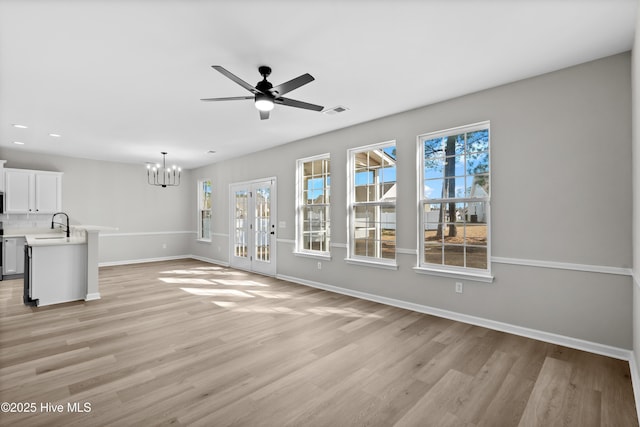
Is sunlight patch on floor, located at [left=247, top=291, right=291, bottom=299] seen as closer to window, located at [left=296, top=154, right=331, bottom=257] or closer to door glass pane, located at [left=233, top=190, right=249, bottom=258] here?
window, located at [left=296, top=154, right=331, bottom=257]

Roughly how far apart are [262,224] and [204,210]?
2939 millimetres

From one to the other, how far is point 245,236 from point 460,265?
482 centimetres

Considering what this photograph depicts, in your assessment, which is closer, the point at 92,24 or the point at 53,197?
the point at 92,24

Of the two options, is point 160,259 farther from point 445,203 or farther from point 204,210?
point 445,203

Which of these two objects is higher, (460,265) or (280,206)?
(280,206)

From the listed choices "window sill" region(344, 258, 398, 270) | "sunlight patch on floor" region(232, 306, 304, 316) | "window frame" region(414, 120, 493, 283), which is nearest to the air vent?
"window frame" region(414, 120, 493, 283)

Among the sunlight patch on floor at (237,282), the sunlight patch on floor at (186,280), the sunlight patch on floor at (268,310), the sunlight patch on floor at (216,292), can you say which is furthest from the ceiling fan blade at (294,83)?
the sunlight patch on floor at (186,280)

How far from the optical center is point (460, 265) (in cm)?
376

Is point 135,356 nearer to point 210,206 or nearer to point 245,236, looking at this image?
point 245,236

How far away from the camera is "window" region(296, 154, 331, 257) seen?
5371 millimetres

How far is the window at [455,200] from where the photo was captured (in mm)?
3594

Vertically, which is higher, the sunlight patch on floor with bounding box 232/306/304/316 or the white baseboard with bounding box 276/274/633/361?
the white baseboard with bounding box 276/274/633/361

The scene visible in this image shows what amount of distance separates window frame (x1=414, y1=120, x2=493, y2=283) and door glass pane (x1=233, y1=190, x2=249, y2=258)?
4203mm

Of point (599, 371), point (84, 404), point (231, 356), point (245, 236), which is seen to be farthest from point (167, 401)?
point (245, 236)
